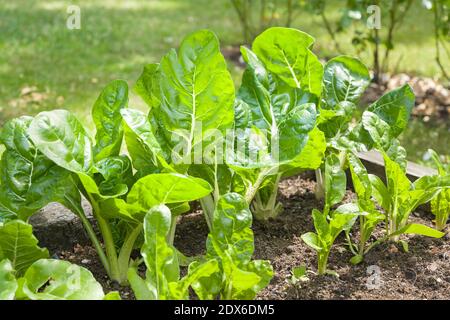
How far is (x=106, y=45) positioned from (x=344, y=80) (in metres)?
3.12

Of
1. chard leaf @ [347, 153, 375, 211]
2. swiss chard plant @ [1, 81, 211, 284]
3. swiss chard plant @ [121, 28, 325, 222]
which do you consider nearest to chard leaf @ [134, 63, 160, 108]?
swiss chard plant @ [121, 28, 325, 222]

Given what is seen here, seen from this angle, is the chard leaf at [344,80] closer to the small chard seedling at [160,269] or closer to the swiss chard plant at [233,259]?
the swiss chard plant at [233,259]

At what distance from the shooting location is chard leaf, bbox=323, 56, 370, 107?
2.46 metres

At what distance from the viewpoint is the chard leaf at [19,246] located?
71.4 inches

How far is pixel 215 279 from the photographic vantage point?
1.81 meters

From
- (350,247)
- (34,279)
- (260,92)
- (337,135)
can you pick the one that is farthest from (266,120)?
(34,279)

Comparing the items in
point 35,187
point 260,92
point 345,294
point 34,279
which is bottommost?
point 345,294

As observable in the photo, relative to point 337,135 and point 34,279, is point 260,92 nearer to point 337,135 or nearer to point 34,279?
point 337,135

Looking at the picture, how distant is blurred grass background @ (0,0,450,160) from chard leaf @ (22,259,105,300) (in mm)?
2143

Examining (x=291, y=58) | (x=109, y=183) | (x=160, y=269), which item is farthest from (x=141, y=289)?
(x=291, y=58)

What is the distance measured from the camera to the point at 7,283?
170cm

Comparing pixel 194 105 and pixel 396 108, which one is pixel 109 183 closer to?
pixel 194 105

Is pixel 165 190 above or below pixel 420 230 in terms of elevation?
above

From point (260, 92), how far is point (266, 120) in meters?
0.09
